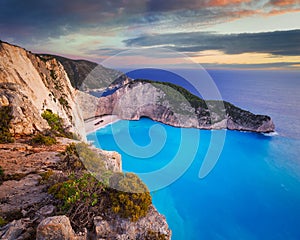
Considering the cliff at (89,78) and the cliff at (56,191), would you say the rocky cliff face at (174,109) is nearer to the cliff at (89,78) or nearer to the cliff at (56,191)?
the cliff at (89,78)

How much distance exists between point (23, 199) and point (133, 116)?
116ft

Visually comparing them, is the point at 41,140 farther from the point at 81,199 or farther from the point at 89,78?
the point at 89,78

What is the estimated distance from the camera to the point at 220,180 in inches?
830

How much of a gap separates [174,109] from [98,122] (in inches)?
556

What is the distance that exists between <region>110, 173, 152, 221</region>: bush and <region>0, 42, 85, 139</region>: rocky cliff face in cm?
712

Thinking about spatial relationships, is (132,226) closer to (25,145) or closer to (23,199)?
(23,199)

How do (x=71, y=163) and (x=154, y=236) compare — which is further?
(x=71, y=163)

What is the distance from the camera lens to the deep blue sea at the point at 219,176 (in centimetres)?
1473

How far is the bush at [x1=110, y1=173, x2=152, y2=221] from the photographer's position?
17.4ft

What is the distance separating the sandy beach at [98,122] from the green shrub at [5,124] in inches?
916

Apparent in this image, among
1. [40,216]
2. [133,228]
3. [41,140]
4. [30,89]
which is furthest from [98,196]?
[30,89]

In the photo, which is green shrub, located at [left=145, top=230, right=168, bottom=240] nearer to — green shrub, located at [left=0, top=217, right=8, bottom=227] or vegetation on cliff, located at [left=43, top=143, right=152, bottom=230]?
vegetation on cliff, located at [left=43, top=143, right=152, bottom=230]

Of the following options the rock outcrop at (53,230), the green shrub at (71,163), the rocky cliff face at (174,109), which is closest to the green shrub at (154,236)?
the rock outcrop at (53,230)

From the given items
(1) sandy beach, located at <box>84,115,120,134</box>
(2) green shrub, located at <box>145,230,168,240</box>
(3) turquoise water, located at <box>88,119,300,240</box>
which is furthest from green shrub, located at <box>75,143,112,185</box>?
(1) sandy beach, located at <box>84,115,120,134</box>
